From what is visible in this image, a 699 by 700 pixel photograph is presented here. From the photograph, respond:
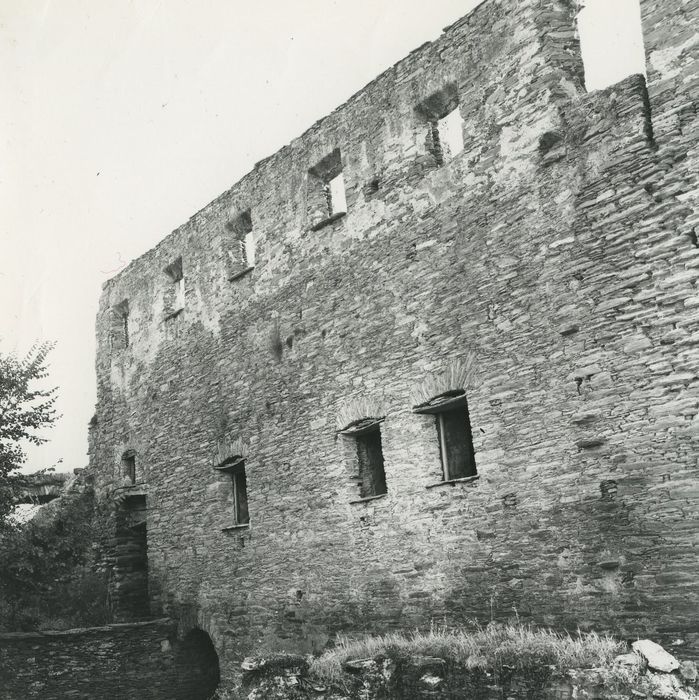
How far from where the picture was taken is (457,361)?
8.97 metres

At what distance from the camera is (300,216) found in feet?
38.4

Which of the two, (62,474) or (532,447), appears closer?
(532,447)

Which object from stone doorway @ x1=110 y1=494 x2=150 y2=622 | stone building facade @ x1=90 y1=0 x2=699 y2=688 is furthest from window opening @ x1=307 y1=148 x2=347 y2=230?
stone doorway @ x1=110 y1=494 x2=150 y2=622

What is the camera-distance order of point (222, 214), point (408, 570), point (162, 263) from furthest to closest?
point (162, 263), point (222, 214), point (408, 570)

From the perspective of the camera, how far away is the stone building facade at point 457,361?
726 cm

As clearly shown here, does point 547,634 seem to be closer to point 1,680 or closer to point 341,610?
point 341,610

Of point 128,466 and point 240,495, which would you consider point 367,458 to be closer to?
point 240,495

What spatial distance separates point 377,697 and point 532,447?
116 inches

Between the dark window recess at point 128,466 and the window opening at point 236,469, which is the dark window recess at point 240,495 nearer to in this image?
the window opening at point 236,469

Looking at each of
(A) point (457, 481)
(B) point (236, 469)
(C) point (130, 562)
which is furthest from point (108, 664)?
(A) point (457, 481)

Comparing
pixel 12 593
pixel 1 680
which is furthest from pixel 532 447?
pixel 12 593

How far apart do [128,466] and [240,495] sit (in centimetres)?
397

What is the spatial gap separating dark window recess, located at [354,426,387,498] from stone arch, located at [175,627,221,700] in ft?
15.3

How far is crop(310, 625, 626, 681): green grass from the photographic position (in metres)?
6.29
